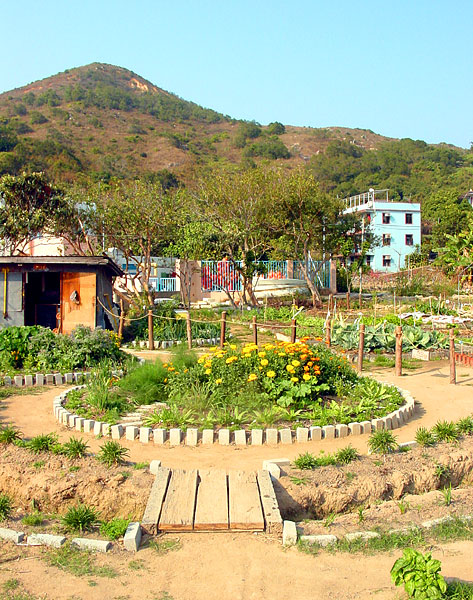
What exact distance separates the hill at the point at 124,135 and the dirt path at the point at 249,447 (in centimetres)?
4730

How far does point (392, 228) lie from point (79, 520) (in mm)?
49218

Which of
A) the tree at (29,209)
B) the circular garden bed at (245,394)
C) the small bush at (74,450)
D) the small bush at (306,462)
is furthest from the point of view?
the tree at (29,209)

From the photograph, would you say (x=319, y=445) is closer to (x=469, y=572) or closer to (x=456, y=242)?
(x=469, y=572)

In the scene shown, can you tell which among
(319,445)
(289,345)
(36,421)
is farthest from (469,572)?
(36,421)

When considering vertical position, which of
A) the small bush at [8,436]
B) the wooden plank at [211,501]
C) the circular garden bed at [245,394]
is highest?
the circular garden bed at [245,394]

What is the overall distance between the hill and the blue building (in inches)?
1018

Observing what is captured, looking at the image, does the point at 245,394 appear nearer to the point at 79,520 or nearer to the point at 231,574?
the point at 79,520

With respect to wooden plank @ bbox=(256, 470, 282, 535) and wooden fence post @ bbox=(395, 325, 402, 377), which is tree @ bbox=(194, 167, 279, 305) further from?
wooden plank @ bbox=(256, 470, 282, 535)

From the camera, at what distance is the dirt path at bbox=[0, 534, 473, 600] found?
4.34 metres

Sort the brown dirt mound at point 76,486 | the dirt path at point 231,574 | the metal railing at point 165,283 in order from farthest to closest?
the metal railing at point 165,283
the brown dirt mound at point 76,486
the dirt path at point 231,574

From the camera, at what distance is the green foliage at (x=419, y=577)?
3.94 meters

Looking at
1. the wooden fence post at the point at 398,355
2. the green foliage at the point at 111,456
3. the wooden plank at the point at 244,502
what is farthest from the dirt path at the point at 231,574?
the wooden fence post at the point at 398,355

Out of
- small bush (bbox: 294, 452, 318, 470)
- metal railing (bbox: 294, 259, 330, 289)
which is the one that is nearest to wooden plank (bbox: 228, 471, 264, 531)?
small bush (bbox: 294, 452, 318, 470)

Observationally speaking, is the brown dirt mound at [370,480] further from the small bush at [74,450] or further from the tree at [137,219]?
the tree at [137,219]
